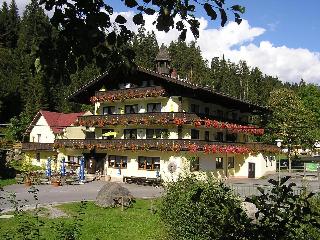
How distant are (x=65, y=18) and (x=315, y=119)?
67.5 m

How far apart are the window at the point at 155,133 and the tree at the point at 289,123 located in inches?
895

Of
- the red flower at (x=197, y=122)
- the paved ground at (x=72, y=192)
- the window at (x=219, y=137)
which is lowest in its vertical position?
the paved ground at (x=72, y=192)

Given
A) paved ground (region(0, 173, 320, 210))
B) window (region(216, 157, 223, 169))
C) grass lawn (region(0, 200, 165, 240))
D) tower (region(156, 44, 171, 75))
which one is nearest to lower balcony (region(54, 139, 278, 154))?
window (region(216, 157, 223, 169))

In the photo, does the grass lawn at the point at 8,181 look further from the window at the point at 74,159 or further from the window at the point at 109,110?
the window at the point at 109,110

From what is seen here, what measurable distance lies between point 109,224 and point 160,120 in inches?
811

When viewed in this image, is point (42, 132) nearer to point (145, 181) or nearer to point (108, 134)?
point (108, 134)

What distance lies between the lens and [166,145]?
38656mm

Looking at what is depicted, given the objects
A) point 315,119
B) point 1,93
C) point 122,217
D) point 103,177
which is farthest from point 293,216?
point 1,93

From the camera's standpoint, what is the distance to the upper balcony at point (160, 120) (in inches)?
1517

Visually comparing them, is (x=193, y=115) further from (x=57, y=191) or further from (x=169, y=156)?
(x=57, y=191)

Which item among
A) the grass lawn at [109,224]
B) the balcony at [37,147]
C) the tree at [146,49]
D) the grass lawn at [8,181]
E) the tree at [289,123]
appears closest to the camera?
the grass lawn at [109,224]

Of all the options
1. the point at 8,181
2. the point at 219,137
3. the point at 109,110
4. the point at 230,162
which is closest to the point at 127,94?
the point at 109,110

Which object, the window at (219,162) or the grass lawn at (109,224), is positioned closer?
the grass lawn at (109,224)

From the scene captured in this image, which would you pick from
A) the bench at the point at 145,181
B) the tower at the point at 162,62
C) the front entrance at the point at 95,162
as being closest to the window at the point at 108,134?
→ the front entrance at the point at 95,162
